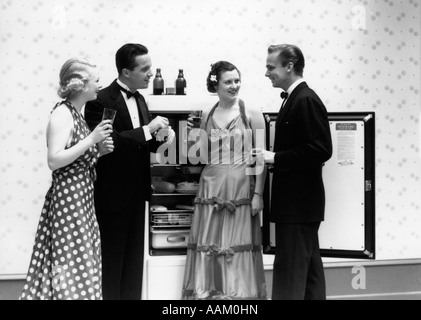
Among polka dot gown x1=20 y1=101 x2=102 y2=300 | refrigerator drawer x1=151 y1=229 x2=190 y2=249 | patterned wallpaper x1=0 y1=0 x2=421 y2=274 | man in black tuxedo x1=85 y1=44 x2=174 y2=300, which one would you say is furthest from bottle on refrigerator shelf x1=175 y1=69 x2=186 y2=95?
polka dot gown x1=20 y1=101 x2=102 y2=300

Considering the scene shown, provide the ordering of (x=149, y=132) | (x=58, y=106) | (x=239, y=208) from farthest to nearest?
(x=239, y=208), (x=149, y=132), (x=58, y=106)

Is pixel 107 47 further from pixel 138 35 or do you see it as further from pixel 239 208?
pixel 239 208

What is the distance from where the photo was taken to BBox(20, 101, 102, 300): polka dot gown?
286 centimetres

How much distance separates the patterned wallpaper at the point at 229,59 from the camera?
13.0 ft

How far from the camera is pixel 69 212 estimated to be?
287cm

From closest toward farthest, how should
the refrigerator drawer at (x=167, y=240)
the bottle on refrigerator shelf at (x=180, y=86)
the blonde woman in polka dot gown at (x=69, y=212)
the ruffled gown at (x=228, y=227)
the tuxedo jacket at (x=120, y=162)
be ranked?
1. the blonde woman in polka dot gown at (x=69, y=212)
2. the tuxedo jacket at (x=120, y=162)
3. the ruffled gown at (x=228, y=227)
4. the refrigerator drawer at (x=167, y=240)
5. the bottle on refrigerator shelf at (x=180, y=86)

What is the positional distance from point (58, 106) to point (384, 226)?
9.05 ft

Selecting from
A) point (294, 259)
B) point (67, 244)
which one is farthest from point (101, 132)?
point (294, 259)

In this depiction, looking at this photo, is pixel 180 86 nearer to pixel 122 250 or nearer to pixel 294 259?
pixel 122 250

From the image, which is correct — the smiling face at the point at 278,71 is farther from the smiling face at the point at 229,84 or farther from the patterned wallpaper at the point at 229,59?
the patterned wallpaper at the point at 229,59

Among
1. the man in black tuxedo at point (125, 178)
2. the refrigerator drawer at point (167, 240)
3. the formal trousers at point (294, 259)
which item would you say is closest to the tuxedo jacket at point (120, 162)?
the man in black tuxedo at point (125, 178)

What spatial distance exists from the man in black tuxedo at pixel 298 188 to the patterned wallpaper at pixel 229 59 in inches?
30.2

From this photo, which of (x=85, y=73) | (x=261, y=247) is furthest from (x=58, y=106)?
(x=261, y=247)

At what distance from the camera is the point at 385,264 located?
449cm
